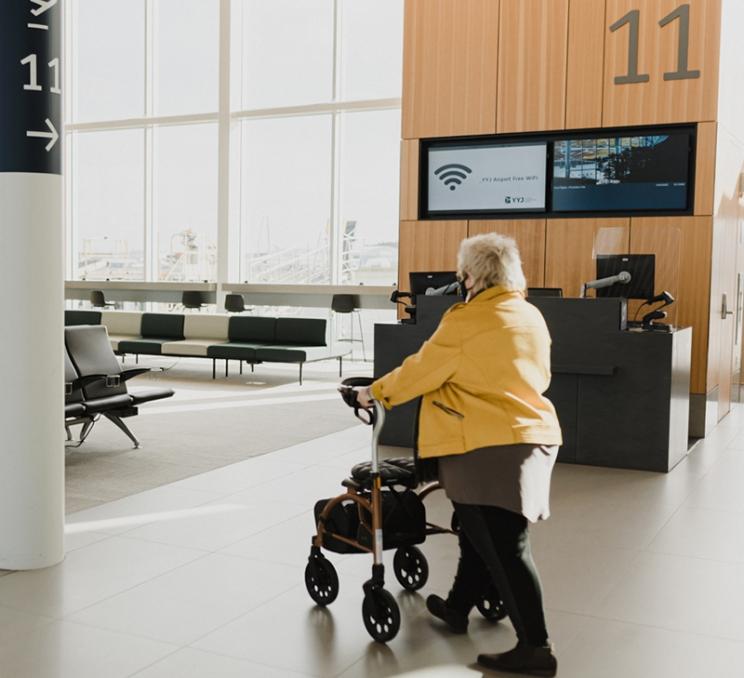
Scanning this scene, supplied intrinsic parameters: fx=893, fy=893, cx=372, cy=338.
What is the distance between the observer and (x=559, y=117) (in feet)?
27.5

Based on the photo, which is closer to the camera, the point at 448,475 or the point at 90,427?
the point at 448,475

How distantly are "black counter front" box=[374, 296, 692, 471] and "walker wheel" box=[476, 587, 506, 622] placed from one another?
3.25 meters

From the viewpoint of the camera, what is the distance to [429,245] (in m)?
9.06

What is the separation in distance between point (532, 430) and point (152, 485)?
334cm

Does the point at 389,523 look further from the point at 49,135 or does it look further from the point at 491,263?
the point at 49,135

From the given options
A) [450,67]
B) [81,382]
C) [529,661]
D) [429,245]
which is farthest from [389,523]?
[450,67]

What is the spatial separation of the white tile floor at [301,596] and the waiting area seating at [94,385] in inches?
50.7

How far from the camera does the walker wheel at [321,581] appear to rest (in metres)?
3.43

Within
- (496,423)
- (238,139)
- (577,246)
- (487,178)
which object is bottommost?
(496,423)

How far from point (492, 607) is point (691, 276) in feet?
17.4

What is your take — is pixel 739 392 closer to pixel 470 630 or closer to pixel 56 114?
pixel 470 630

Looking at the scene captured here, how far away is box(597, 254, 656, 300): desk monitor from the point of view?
285 inches

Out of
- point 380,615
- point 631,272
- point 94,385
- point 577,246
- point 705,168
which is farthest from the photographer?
point 577,246

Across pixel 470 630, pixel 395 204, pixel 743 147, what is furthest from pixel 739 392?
pixel 470 630
